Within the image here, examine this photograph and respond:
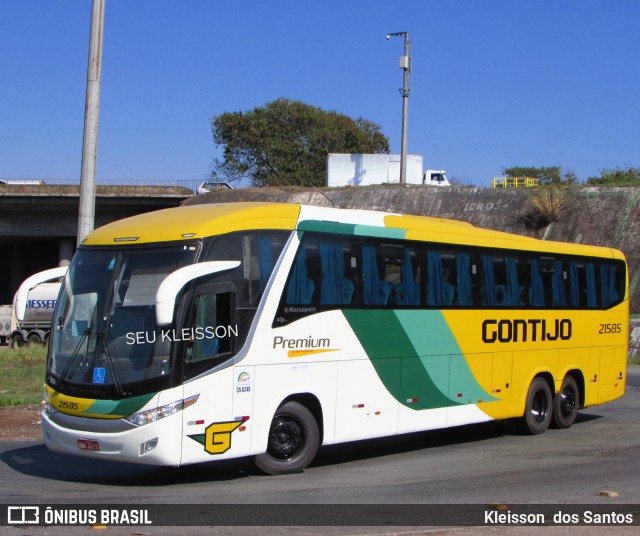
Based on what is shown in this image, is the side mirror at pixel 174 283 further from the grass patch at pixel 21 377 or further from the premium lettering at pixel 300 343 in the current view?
the grass patch at pixel 21 377

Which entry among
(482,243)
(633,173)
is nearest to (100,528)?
(482,243)

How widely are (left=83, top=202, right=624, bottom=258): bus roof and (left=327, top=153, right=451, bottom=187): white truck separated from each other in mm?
44907

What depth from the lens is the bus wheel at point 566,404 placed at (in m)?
15.9

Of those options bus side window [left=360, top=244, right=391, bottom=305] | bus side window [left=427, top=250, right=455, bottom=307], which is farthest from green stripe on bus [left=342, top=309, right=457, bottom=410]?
bus side window [left=427, top=250, right=455, bottom=307]

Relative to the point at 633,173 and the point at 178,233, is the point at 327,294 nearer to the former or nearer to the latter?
the point at 178,233

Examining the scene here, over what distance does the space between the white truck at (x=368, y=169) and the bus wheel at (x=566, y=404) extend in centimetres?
4248

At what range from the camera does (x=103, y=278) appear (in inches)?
405

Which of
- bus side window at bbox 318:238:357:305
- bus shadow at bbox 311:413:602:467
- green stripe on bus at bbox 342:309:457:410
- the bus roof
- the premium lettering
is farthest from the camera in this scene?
bus shadow at bbox 311:413:602:467

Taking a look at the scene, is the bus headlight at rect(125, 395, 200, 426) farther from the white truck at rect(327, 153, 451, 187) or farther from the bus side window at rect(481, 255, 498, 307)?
the white truck at rect(327, 153, 451, 187)

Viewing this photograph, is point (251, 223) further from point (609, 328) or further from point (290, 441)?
point (609, 328)

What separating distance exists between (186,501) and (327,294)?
138 inches

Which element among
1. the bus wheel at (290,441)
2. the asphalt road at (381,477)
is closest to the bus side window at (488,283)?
the asphalt road at (381,477)

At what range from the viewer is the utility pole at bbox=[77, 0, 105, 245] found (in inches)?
673

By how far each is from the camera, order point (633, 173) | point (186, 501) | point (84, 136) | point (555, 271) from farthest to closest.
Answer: point (633, 173), point (84, 136), point (555, 271), point (186, 501)
